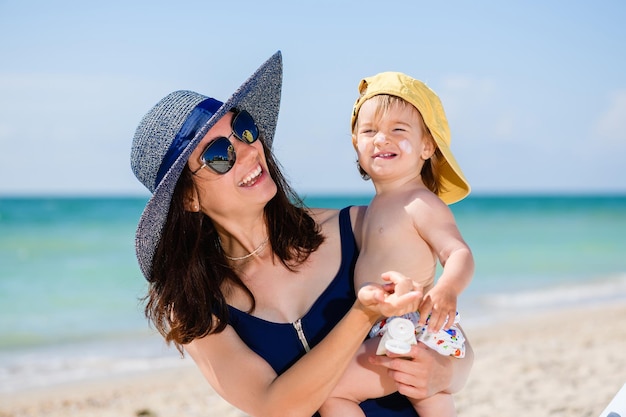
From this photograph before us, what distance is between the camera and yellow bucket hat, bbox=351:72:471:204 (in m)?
2.76

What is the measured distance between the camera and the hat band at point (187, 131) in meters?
2.80

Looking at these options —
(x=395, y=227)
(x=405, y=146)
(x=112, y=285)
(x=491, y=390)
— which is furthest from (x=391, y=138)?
(x=112, y=285)

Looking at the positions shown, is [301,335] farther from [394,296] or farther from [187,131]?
[187,131]

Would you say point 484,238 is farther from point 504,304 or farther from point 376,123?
point 376,123

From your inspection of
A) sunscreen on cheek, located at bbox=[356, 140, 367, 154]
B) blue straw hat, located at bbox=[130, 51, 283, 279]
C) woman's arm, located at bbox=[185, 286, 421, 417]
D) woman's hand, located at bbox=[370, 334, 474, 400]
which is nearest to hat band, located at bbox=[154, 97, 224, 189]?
blue straw hat, located at bbox=[130, 51, 283, 279]

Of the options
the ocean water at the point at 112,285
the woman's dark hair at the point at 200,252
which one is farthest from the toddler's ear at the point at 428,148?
the ocean water at the point at 112,285

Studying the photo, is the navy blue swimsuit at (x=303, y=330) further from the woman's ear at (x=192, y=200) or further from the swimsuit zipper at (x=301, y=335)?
the woman's ear at (x=192, y=200)

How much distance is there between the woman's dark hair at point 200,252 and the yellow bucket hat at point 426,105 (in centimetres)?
42

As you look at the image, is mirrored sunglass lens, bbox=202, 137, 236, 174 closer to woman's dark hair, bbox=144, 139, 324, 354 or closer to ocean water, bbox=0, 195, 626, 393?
woman's dark hair, bbox=144, 139, 324, 354

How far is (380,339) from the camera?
2.60 metres

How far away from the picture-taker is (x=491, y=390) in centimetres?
720

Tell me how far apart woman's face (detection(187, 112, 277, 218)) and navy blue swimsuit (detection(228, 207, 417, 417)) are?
1.37 feet

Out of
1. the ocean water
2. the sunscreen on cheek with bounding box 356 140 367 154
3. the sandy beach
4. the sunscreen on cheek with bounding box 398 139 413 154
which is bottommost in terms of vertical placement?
the ocean water

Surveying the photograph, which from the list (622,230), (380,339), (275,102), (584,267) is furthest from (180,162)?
(622,230)
